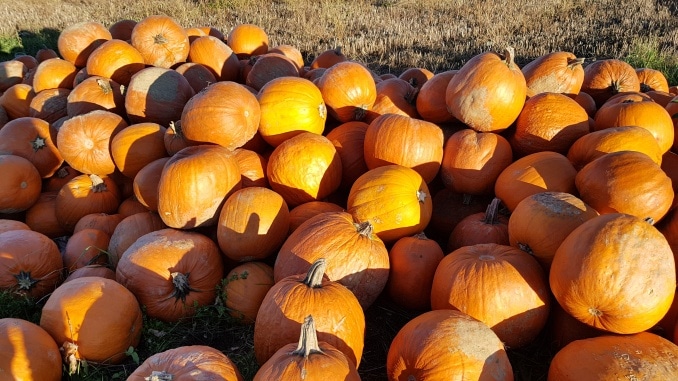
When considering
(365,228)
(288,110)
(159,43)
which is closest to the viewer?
(365,228)

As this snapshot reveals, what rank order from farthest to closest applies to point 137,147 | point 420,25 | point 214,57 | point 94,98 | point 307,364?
point 420,25
point 214,57
point 94,98
point 137,147
point 307,364

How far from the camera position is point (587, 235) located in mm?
2246

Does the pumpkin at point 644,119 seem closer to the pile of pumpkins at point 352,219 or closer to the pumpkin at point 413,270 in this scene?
the pile of pumpkins at point 352,219

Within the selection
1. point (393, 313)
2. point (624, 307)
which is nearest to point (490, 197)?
point (393, 313)

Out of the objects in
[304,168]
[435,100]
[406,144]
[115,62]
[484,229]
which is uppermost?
[115,62]

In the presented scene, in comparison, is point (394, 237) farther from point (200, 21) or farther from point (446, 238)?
point (200, 21)

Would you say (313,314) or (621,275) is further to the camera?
(313,314)

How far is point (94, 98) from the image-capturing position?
180 inches

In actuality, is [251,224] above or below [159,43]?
below

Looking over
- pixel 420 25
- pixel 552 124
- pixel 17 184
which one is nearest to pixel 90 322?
pixel 17 184

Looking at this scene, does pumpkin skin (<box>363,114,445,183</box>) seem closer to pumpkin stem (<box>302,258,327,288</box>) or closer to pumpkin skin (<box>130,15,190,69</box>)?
pumpkin stem (<box>302,258,327,288</box>)

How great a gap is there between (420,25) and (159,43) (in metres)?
9.91

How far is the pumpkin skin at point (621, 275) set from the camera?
83.6 inches

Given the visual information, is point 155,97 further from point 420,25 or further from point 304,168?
point 420,25
